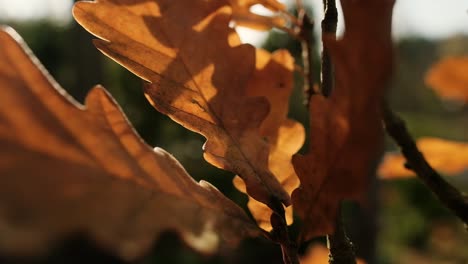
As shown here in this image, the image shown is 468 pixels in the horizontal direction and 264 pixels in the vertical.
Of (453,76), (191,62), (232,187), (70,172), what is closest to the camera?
(70,172)

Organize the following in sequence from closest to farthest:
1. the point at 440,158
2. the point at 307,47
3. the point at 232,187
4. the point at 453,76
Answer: the point at 307,47
the point at 440,158
the point at 453,76
the point at 232,187

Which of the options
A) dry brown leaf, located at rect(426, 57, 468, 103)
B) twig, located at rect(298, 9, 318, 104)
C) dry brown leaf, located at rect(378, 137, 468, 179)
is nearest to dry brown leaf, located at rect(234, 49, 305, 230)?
twig, located at rect(298, 9, 318, 104)

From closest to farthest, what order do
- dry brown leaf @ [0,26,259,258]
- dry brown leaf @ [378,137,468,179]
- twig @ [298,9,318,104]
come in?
dry brown leaf @ [0,26,259,258] → twig @ [298,9,318,104] → dry brown leaf @ [378,137,468,179]

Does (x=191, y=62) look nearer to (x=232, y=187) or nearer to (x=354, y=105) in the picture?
(x=354, y=105)

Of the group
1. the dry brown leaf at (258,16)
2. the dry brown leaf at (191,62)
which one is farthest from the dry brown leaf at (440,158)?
the dry brown leaf at (191,62)

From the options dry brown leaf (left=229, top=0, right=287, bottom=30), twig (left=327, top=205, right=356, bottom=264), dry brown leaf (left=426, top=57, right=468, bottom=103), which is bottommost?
dry brown leaf (left=426, top=57, right=468, bottom=103)

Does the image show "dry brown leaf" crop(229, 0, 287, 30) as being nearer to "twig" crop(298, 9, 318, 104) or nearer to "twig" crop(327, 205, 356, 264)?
"twig" crop(298, 9, 318, 104)

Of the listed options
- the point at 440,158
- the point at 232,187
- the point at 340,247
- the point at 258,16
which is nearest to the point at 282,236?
the point at 340,247

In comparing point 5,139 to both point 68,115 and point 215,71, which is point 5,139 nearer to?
point 68,115
